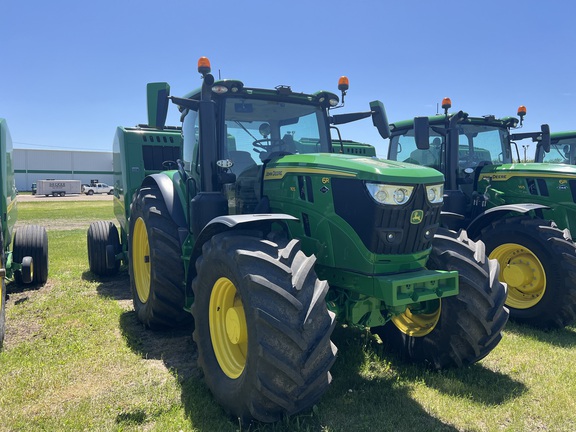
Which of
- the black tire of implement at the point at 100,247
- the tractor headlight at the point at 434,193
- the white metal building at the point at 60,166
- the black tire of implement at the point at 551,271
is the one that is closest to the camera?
the tractor headlight at the point at 434,193

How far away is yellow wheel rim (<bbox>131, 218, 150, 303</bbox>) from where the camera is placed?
558cm

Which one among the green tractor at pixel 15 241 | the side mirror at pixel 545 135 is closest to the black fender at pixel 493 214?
the side mirror at pixel 545 135

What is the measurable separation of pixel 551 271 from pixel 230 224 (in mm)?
4216

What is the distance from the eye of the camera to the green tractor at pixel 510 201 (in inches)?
218

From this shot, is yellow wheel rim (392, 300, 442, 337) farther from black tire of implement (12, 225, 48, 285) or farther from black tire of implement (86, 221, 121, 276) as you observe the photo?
black tire of implement (12, 225, 48, 285)

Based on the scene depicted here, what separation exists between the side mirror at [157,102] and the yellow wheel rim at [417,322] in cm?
274

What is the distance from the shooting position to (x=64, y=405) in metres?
3.53

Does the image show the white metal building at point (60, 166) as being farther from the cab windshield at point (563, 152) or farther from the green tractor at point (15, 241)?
the cab windshield at point (563, 152)

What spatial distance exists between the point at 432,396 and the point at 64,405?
9.39 feet

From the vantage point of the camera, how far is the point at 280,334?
286cm

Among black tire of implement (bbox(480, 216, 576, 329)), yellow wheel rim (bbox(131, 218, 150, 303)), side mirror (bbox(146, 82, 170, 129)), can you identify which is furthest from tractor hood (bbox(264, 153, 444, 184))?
black tire of implement (bbox(480, 216, 576, 329))

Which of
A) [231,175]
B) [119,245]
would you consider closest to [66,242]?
[119,245]

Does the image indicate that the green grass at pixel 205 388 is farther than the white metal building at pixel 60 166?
No

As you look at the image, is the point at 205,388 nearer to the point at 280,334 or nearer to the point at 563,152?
the point at 280,334
